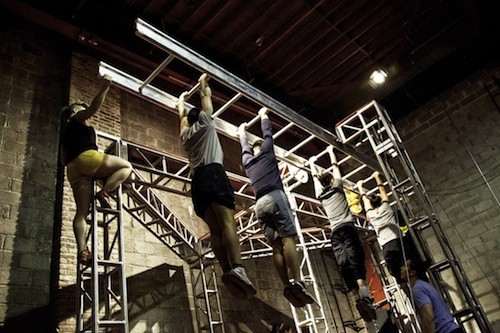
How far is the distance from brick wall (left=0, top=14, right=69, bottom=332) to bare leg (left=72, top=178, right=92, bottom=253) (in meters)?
1.83

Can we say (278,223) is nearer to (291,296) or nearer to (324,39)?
(291,296)

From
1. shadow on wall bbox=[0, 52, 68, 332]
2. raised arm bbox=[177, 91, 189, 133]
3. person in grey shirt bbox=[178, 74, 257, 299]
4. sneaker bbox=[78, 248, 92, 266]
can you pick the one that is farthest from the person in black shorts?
shadow on wall bbox=[0, 52, 68, 332]

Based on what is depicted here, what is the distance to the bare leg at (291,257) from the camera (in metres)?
4.02

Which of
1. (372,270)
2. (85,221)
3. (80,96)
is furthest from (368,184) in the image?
(85,221)

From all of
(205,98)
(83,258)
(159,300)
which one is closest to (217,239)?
(205,98)

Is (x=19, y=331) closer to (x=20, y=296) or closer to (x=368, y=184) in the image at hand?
Result: (x=20, y=296)

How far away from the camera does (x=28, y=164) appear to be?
6.74m

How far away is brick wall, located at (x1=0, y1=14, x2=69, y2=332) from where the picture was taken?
580 centimetres

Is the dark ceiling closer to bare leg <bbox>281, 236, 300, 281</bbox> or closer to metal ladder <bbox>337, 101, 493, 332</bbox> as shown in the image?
metal ladder <bbox>337, 101, 493, 332</bbox>

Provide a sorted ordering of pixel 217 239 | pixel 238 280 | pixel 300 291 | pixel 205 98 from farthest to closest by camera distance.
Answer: pixel 205 98, pixel 300 291, pixel 217 239, pixel 238 280

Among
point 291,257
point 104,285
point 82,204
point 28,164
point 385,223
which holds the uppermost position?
point 28,164

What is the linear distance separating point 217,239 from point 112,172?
195 centimetres

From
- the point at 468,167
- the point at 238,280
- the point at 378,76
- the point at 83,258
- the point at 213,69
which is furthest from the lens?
the point at 378,76

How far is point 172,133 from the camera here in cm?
995
